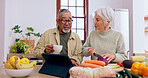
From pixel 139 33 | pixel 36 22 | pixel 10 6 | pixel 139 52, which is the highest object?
pixel 10 6

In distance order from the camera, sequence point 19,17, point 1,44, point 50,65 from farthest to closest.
Result: point 19,17 < point 1,44 < point 50,65

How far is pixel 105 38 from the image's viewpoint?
2123 mm

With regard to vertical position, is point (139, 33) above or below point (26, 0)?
below

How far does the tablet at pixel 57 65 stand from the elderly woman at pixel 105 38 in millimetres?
719

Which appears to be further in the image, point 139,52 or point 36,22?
point 36,22

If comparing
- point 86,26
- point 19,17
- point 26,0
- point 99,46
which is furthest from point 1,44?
point 99,46

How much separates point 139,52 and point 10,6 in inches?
150

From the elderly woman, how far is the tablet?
28.3 inches

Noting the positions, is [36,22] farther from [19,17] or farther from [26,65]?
[26,65]

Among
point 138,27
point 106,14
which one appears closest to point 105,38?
point 106,14

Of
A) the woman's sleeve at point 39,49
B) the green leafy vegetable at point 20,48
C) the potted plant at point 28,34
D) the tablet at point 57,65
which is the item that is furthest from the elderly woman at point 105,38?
the potted plant at point 28,34

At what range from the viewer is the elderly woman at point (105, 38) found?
6.54 feet

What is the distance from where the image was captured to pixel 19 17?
468cm

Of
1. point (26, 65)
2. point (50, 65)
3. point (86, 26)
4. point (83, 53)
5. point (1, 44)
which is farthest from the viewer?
point (86, 26)
